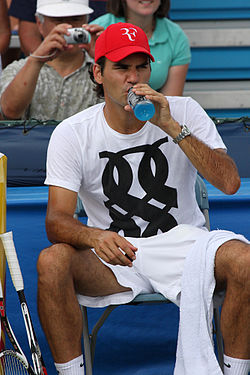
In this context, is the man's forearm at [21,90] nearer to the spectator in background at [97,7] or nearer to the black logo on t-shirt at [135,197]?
the black logo on t-shirt at [135,197]

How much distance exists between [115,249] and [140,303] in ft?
0.86

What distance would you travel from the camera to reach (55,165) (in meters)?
2.47

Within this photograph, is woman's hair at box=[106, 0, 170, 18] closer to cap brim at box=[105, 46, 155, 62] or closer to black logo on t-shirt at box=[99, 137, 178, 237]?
cap brim at box=[105, 46, 155, 62]

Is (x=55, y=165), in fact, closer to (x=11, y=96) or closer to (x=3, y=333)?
(x=3, y=333)

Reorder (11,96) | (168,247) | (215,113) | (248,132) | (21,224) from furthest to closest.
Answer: (215,113)
(11,96)
(248,132)
(21,224)
(168,247)

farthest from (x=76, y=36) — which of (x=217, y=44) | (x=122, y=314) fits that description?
(x=217, y=44)

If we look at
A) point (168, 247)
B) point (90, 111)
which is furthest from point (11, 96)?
point (168, 247)

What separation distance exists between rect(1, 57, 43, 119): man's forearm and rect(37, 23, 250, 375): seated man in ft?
2.50

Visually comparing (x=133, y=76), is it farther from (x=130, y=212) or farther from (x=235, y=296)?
(x=235, y=296)

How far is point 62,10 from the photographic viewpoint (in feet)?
11.6

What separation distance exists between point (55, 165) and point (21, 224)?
39 centimetres

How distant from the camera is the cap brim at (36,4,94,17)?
3523mm

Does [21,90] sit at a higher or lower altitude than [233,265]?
higher

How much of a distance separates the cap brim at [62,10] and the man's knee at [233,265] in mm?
1776
